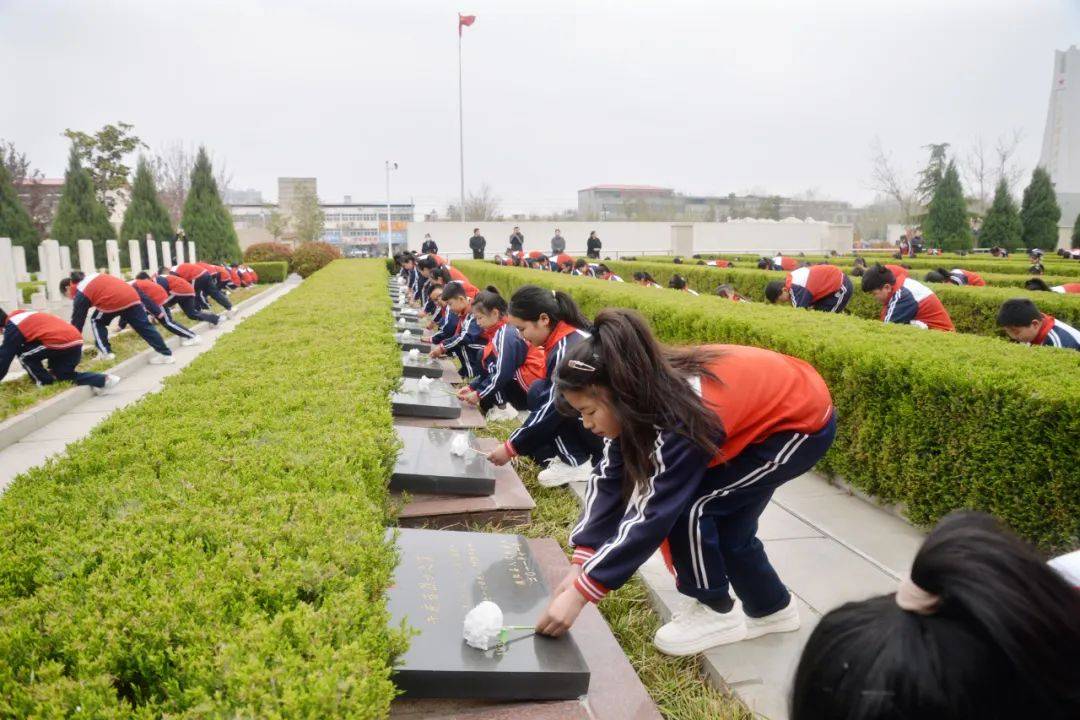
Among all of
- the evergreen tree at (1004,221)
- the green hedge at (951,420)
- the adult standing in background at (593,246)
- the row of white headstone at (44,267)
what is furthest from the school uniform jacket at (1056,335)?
the evergreen tree at (1004,221)

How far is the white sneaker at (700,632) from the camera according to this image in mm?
2484

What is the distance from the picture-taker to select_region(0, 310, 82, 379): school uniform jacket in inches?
281

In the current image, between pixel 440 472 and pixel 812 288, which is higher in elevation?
pixel 812 288

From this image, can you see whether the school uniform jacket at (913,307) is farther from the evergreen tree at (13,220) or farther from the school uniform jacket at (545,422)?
the evergreen tree at (13,220)

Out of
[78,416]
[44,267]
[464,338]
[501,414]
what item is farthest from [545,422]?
[44,267]

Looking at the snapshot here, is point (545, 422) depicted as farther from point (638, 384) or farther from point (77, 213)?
point (77, 213)

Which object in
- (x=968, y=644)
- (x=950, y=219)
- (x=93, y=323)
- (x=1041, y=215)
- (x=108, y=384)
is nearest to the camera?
(x=968, y=644)

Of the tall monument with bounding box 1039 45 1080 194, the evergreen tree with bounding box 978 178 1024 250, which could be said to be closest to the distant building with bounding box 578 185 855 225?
the tall monument with bounding box 1039 45 1080 194

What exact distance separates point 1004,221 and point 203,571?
3553 cm

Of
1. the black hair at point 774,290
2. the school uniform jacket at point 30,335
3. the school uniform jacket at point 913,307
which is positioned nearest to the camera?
the school uniform jacket at point 913,307

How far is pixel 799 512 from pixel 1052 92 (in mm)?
59923

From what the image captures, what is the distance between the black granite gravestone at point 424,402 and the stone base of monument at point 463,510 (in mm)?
1399

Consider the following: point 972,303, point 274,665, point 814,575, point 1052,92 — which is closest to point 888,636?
point 274,665

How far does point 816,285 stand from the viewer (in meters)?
7.64
